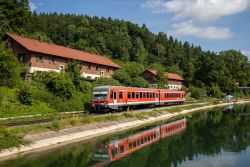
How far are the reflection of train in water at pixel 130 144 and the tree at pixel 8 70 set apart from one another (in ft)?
44.2

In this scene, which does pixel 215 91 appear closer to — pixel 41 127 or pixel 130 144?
pixel 130 144

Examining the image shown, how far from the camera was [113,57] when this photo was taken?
4921 inches

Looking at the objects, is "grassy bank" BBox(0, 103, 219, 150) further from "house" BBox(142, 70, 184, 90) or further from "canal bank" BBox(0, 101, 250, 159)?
"house" BBox(142, 70, 184, 90)

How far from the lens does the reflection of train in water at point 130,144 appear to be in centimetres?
2143

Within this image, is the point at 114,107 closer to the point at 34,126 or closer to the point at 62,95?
the point at 62,95

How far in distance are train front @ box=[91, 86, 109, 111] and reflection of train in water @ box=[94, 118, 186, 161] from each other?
570 cm

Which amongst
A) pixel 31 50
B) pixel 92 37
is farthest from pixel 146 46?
pixel 31 50

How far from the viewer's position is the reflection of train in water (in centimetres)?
2143

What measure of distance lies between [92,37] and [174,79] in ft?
134

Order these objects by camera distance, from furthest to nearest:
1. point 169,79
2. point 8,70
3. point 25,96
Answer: point 169,79 → point 8,70 → point 25,96

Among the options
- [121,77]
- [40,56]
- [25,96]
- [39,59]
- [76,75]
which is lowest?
[25,96]

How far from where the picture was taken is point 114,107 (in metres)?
35.4

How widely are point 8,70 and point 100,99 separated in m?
10.1

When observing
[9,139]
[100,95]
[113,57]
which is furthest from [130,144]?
[113,57]
